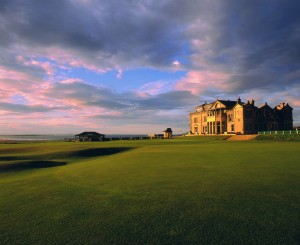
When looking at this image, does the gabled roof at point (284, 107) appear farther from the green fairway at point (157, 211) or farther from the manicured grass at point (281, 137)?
the green fairway at point (157, 211)

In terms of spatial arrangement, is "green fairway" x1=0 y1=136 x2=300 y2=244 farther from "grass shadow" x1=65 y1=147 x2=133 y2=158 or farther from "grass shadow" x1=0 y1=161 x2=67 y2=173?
"grass shadow" x1=65 y1=147 x2=133 y2=158

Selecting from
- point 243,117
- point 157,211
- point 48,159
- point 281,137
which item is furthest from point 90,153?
point 243,117

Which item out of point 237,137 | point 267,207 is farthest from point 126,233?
point 237,137

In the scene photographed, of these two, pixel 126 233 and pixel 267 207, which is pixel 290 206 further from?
pixel 126 233

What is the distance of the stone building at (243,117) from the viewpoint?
78.4 meters

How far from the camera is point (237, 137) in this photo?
63.3 meters

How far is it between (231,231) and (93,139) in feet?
252

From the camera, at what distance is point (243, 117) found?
77.2 m

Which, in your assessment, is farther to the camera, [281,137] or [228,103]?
[228,103]

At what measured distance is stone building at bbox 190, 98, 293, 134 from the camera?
78.4m

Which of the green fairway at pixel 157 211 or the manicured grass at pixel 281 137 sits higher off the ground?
the manicured grass at pixel 281 137

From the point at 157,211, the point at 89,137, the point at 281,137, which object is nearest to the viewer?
the point at 157,211

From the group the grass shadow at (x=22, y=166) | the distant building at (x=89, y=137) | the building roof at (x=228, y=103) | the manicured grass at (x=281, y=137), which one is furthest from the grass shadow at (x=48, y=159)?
the building roof at (x=228, y=103)

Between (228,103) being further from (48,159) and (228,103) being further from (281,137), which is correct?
(48,159)
